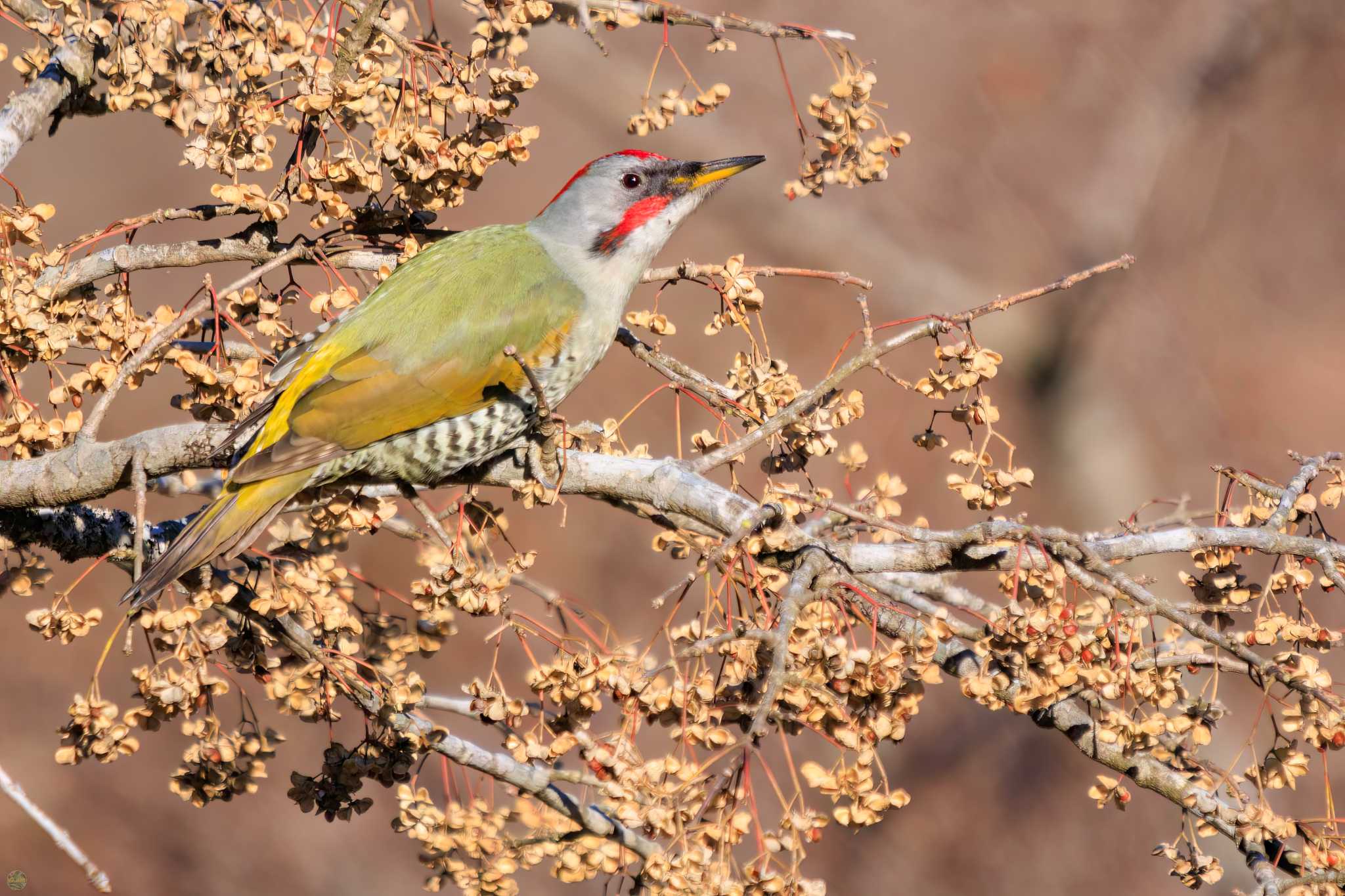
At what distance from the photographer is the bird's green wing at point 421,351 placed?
11.2ft

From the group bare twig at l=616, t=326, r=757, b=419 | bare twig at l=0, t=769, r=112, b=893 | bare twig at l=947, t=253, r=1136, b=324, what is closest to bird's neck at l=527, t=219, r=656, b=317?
bare twig at l=616, t=326, r=757, b=419

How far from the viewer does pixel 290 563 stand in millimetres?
3002

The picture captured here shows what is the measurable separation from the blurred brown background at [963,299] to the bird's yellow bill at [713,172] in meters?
5.41

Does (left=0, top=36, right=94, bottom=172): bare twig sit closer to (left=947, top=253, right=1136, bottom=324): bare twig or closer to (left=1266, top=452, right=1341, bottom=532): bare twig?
(left=947, top=253, right=1136, bottom=324): bare twig

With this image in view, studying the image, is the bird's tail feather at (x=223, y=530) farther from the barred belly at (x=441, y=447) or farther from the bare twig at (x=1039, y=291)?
the bare twig at (x=1039, y=291)

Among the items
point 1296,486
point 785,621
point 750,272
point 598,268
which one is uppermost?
point 598,268

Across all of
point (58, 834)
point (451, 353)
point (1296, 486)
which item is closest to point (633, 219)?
point (451, 353)

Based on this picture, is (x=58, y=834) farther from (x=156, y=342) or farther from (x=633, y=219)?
(x=633, y=219)

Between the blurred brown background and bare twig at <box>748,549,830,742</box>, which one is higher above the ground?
the blurred brown background

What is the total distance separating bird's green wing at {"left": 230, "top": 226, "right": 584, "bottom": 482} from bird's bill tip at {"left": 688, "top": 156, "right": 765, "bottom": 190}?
0.55 metres

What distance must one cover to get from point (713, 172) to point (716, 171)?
1cm

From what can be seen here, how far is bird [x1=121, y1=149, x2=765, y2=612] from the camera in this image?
3.35m

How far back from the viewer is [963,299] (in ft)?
36.1

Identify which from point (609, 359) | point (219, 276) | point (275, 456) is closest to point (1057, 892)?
point (609, 359)
